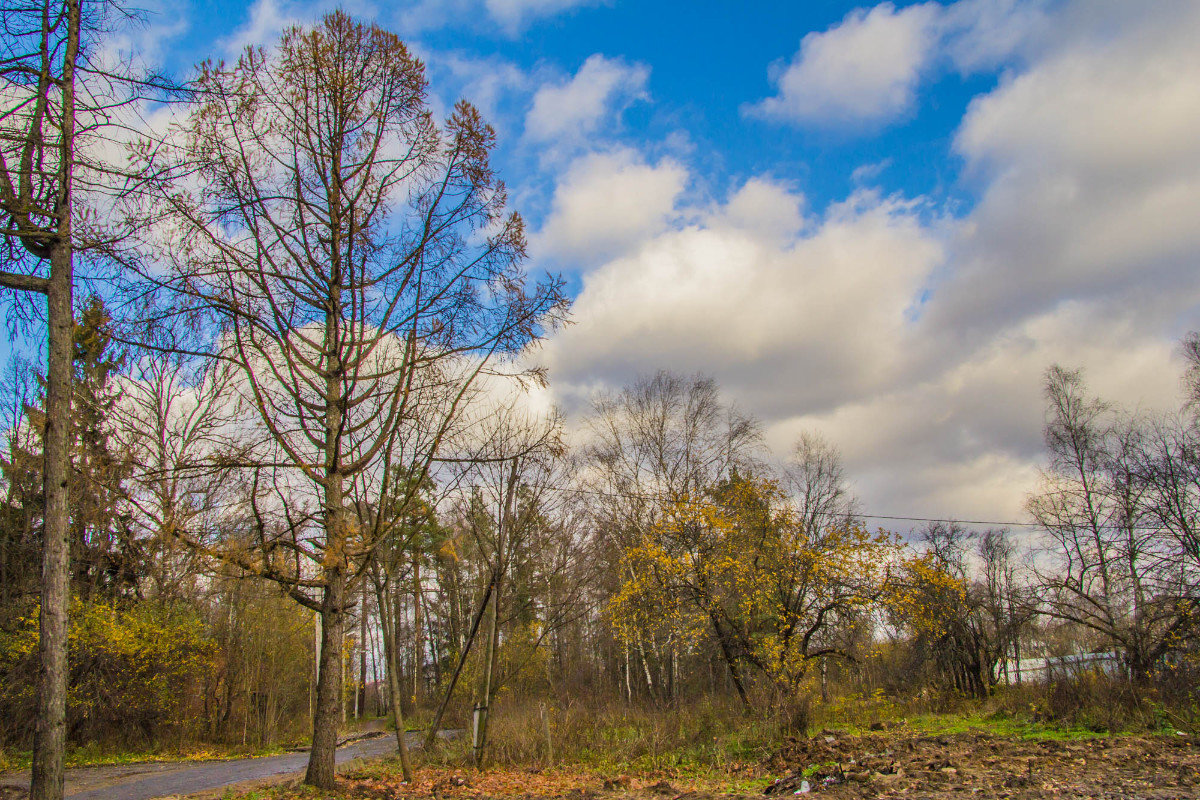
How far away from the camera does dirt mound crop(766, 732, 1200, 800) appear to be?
345 inches

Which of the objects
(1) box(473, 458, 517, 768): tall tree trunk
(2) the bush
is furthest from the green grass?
(2) the bush

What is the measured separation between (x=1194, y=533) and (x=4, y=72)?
2360cm

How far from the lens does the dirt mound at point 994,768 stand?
8.77m

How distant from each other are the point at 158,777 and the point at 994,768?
15478 mm

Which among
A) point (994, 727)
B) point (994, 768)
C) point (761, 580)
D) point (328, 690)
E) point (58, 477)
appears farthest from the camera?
point (994, 727)

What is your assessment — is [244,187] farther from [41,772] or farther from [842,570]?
Answer: [842,570]

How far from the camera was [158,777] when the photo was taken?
43.6 ft

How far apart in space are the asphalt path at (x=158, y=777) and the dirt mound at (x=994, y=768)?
9.02m

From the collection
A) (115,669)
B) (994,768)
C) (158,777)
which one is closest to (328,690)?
(158,777)

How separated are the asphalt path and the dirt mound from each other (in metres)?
9.02

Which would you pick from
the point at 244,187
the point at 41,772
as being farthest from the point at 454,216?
the point at 41,772

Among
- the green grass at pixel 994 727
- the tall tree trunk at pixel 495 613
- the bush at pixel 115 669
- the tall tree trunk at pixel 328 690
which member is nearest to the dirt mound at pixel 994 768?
the green grass at pixel 994 727

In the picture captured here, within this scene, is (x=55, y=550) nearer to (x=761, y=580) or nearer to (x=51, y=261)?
(x=51, y=261)

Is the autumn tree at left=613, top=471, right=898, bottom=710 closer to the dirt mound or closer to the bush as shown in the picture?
the dirt mound
